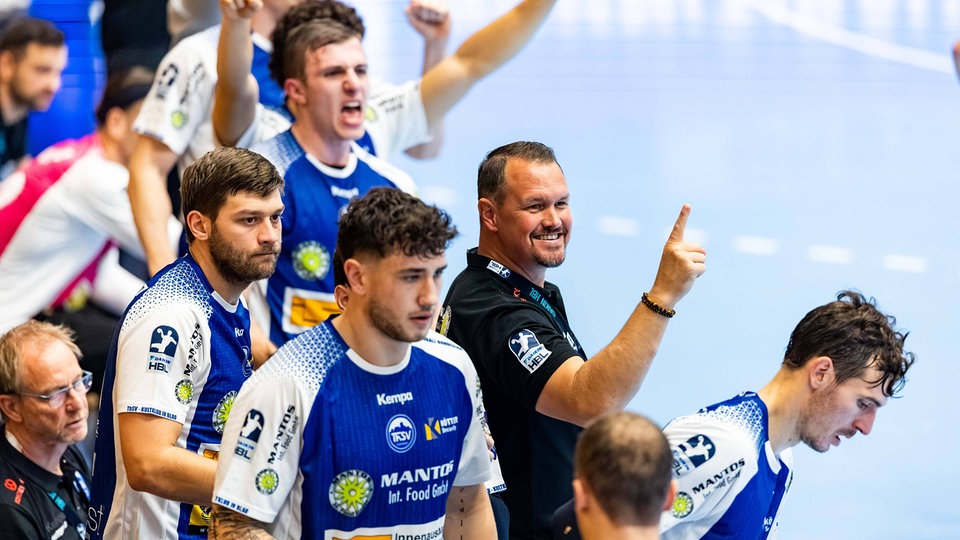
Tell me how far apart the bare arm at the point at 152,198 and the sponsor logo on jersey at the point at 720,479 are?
3022mm

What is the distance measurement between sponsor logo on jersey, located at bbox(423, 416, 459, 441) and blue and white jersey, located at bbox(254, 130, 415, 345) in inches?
81.0

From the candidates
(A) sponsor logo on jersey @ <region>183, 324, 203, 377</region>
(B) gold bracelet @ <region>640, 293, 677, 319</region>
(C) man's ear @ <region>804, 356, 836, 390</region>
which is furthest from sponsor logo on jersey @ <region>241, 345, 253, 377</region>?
(C) man's ear @ <region>804, 356, 836, 390</region>

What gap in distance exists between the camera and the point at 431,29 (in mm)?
7555

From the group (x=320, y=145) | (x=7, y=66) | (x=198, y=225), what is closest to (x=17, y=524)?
(x=198, y=225)

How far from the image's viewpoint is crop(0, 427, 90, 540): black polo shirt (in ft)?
18.5

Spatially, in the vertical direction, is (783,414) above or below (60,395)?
above

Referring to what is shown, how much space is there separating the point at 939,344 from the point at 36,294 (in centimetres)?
582

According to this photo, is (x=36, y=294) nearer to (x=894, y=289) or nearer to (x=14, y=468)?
(x=14, y=468)

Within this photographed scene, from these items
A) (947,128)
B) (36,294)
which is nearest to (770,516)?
(36,294)

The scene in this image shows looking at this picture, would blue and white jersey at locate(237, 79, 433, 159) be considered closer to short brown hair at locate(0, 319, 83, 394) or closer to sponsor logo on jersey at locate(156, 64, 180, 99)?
sponsor logo on jersey at locate(156, 64, 180, 99)

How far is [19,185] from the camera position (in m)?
7.80

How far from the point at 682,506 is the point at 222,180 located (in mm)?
1842

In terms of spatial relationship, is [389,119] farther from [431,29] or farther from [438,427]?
[438,427]

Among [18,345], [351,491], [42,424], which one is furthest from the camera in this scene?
[18,345]
